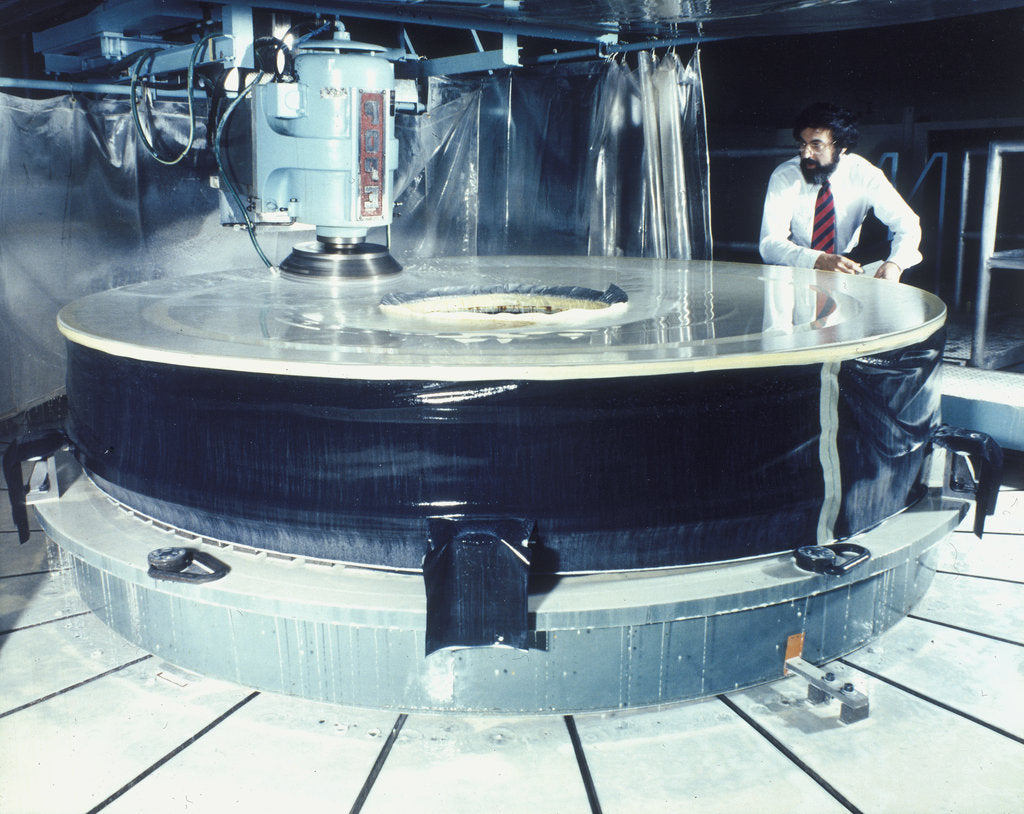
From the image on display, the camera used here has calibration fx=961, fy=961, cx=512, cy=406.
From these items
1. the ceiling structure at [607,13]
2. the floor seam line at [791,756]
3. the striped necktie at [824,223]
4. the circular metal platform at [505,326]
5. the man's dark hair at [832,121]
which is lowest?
the floor seam line at [791,756]

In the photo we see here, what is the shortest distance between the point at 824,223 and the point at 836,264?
0.60 metres

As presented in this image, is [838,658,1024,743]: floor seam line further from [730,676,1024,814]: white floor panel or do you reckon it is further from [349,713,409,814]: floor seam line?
[349,713,409,814]: floor seam line

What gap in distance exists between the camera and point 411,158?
4336 mm

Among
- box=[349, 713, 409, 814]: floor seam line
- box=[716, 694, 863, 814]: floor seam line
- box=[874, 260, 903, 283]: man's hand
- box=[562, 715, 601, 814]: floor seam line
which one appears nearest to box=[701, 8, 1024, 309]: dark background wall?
box=[874, 260, 903, 283]: man's hand

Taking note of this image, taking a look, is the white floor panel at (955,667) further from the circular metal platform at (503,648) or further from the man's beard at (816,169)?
the man's beard at (816,169)

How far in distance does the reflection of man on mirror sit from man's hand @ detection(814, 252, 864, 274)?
24 centimetres

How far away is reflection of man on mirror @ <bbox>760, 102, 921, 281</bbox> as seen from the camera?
3.36 m

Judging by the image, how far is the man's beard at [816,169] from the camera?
345cm

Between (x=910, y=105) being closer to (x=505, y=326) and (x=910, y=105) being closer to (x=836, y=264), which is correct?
(x=836, y=264)

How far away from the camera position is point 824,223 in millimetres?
3486

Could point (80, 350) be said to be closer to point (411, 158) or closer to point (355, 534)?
point (355, 534)

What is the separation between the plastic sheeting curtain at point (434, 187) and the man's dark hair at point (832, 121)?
1.55ft

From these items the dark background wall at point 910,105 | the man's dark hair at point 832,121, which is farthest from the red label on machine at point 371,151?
the dark background wall at point 910,105

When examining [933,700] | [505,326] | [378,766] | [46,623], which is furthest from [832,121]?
[46,623]
